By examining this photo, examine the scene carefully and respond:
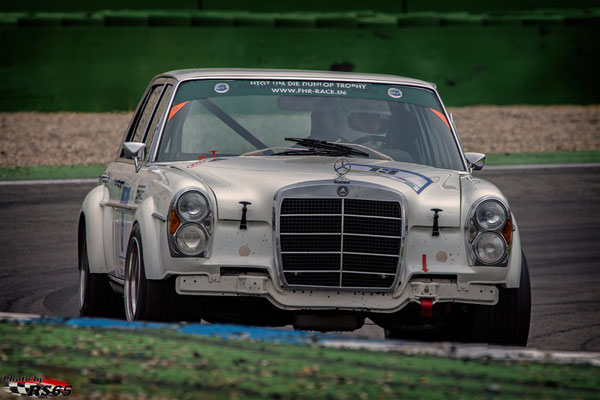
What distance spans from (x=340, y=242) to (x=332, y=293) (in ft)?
0.81

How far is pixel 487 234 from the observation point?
→ 6.03 metres

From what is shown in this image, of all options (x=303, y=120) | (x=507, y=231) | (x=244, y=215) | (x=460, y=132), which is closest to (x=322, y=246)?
(x=244, y=215)

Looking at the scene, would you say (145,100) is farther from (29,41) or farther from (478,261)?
(29,41)

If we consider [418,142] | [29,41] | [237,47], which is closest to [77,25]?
[29,41]

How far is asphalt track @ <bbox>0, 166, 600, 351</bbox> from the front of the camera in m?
8.08

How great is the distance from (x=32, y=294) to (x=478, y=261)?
3692 millimetres

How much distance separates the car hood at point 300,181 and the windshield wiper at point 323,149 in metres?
0.27

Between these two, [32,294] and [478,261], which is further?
[32,294]

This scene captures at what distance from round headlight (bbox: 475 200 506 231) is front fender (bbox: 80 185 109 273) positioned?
2266 millimetres

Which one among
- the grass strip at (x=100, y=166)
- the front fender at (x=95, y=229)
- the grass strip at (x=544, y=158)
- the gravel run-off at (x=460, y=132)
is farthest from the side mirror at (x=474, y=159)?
the gravel run-off at (x=460, y=132)

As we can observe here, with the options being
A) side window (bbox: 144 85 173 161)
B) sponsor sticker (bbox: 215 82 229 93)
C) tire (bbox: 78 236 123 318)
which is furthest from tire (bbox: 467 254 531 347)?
tire (bbox: 78 236 123 318)

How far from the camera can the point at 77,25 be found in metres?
19.9

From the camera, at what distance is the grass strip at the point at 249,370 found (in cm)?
440

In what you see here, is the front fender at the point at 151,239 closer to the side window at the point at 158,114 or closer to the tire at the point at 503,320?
the side window at the point at 158,114
